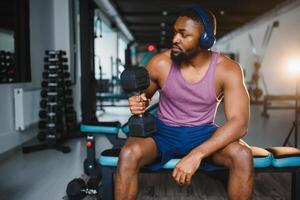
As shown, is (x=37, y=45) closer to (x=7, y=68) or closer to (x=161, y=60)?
(x=7, y=68)

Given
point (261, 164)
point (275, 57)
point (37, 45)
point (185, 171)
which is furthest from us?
point (275, 57)

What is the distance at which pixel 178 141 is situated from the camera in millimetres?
1526

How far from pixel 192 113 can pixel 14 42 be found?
2.36 meters

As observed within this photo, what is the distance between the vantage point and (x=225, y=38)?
14.8m

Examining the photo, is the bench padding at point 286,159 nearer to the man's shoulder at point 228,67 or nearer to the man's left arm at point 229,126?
the man's left arm at point 229,126

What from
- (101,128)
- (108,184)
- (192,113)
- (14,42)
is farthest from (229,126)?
(14,42)

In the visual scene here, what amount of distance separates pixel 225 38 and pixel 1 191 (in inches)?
541

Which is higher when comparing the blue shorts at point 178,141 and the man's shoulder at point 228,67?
the man's shoulder at point 228,67

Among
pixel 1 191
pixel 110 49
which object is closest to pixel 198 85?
pixel 1 191

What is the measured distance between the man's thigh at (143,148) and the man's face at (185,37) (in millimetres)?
374

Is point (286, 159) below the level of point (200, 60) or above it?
below

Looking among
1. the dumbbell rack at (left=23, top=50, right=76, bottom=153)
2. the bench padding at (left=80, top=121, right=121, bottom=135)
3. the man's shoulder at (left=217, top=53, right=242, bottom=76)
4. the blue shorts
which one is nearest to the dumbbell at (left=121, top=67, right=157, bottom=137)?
the blue shorts

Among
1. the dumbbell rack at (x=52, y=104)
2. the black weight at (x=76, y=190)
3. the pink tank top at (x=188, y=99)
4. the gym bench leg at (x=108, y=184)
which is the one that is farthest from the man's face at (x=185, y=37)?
the dumbbell rack at (x=52, y=104)

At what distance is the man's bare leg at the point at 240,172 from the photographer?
1313mm
